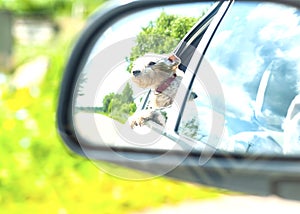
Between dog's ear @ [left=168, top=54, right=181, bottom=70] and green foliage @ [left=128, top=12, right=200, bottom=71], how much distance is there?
13 millimetres

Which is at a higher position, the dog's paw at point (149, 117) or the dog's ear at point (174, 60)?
the dog's ear at point (174, 60)

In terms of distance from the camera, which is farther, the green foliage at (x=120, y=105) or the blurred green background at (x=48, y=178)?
the blurred green background at (x=48, y=178)

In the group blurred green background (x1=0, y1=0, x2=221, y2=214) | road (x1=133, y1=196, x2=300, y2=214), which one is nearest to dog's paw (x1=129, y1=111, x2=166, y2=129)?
blurred green background (x1=0, y1=0, x2=221, y2=214)

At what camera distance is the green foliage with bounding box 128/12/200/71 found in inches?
42.9

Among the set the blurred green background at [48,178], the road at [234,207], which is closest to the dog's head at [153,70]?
the blurred green background at [48,178]

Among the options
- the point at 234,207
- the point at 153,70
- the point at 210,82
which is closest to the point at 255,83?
the point at 210,82

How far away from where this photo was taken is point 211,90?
1089 mm

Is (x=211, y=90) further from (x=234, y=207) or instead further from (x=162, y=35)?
(x=234, y=207)

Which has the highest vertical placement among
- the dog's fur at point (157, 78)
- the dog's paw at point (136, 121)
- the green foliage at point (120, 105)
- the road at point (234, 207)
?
the dog's fur at point (157, 78)

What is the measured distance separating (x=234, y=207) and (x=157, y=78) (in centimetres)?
308

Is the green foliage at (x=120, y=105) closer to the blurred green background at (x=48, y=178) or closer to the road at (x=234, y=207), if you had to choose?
the blurred green background at (x=48, y=178)

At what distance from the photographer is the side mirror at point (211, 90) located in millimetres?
1078

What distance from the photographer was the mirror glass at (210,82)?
3.52 ft

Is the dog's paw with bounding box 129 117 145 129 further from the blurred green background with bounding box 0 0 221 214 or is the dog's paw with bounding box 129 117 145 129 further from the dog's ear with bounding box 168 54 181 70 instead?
the blurred green background with bounding box 0 0 221 214
